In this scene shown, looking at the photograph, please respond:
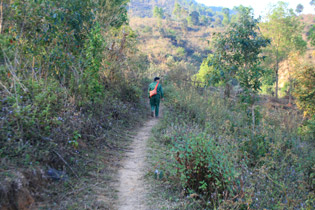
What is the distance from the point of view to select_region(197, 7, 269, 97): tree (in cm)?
888

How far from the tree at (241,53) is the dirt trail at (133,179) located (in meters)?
4.52

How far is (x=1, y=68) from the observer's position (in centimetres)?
441

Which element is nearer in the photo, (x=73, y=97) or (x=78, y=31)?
(x=73, y=97)

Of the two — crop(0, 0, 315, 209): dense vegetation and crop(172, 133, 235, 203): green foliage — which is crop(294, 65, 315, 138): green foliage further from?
crop(172, 133, 235, 203): green foliage

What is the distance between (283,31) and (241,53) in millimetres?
21275

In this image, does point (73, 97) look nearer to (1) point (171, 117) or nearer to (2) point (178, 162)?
(2) point (178, 162)

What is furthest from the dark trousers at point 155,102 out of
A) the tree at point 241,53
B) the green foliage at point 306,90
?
the green foliage at point 306,90

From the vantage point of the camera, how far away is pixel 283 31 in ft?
87.9

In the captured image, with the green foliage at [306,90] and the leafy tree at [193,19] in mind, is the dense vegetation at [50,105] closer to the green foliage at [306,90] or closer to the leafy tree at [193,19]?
the green foliage at [306,90]

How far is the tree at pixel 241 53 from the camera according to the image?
8875 millimetres

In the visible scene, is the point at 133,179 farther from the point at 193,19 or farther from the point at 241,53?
the point at 193,19

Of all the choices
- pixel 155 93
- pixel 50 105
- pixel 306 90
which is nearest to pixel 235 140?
pixel 155 93

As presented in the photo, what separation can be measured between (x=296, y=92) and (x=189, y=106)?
8.81 metres

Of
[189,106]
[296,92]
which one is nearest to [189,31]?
[296,92]
